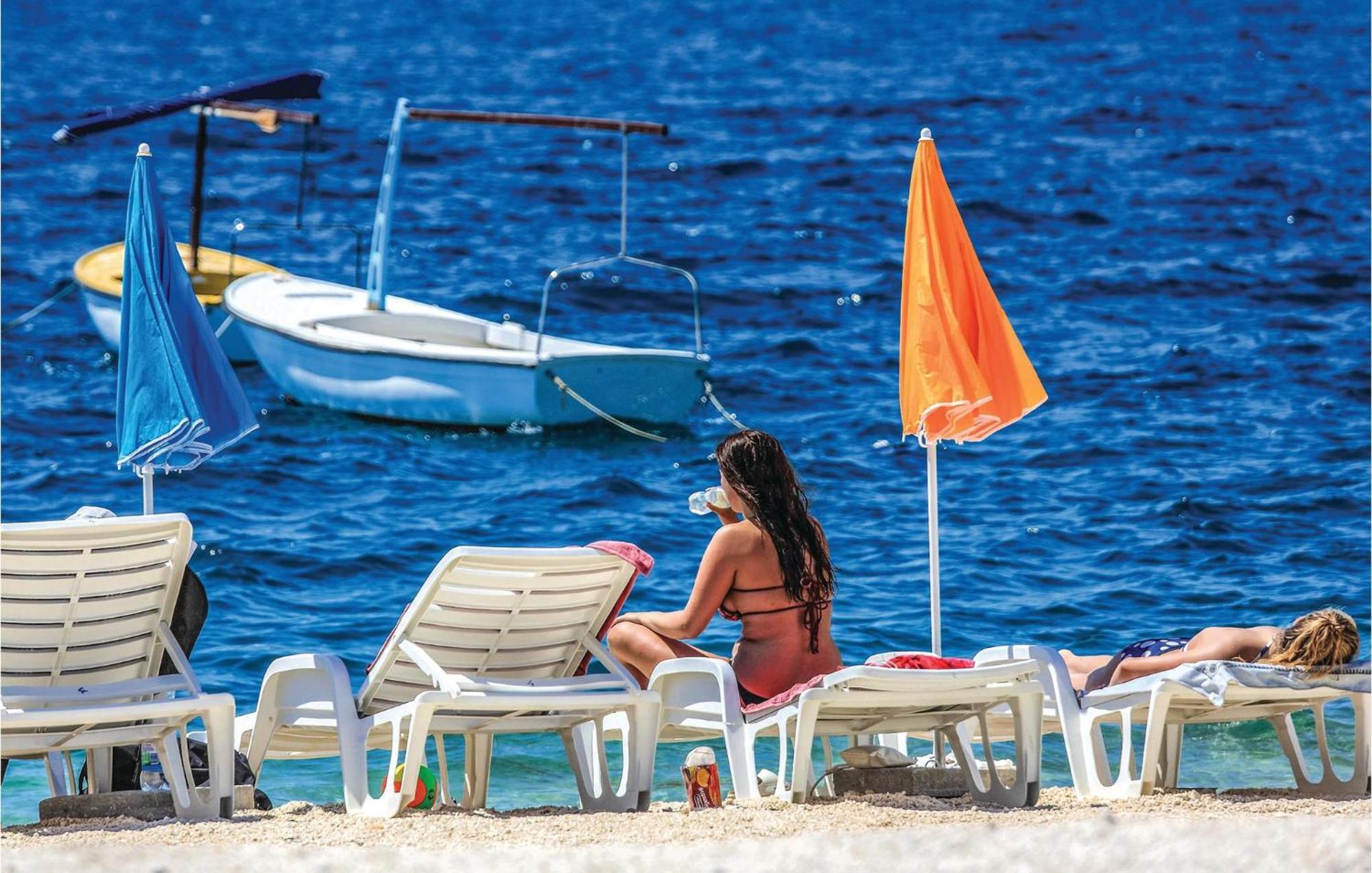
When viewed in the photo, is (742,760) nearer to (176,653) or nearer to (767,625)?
(767,625)

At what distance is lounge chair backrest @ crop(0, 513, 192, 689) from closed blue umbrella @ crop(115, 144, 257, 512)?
828 millimetres

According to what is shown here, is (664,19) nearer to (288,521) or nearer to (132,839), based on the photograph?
(288,521)

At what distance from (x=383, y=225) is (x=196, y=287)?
9.44 feet

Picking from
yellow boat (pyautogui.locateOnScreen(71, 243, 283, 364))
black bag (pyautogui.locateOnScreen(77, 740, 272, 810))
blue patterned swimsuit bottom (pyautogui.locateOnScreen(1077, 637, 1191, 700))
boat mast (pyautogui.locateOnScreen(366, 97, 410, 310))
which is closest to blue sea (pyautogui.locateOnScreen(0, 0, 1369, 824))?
yellow boat (pyautogui.locateOnScreen(71, 243, 283, 364))

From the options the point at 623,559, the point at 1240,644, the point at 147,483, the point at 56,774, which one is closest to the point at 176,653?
the point at 56,774

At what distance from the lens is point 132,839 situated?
4508mm

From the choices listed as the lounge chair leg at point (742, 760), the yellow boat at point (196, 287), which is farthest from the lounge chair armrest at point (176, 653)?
the yellow boat at point (196, 287)

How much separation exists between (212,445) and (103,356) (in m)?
13.5

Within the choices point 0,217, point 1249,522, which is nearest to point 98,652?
point 1249,522

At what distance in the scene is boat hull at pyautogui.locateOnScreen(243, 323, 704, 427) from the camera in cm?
1473

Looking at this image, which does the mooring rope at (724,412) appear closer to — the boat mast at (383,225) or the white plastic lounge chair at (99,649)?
the boat mast at (383,225)

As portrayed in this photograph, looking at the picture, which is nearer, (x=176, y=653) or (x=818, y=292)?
(x=176, y=653)

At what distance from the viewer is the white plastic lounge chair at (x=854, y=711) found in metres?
4.95

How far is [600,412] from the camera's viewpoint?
15.0 meters
